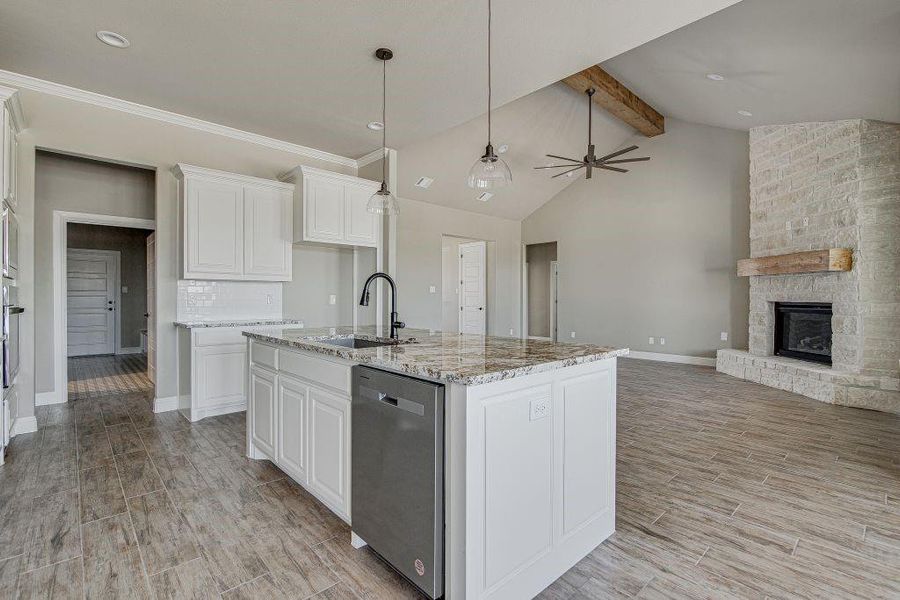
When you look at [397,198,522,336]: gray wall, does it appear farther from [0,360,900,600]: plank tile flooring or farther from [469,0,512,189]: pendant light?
[469,0,512,189]: pendant light

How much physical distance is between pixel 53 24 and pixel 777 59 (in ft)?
18.2

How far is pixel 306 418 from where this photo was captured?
2252mm

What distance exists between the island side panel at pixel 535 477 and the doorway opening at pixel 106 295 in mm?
7703

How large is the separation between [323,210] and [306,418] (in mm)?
3004

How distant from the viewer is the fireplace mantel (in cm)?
454

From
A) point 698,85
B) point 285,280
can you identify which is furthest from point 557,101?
point 285,280

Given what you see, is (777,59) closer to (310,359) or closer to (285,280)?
(310,359)

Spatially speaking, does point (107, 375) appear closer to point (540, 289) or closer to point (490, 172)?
point (490, 172)

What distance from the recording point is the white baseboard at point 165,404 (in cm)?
422

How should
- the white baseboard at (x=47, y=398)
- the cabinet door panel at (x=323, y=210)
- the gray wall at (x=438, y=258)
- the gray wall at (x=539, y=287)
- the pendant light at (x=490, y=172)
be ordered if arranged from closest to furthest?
the pendant light at (x=490, y=172)
the white baseboard at (x=47, y=398)
the cabinet door panel at (x=323, y=210)
the gray wall at (x=438, y=258)
the gray wall at (x=539, y=287)

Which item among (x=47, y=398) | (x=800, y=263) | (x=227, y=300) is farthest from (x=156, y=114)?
(x=800, y=263)

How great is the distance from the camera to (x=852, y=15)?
294 centimetres

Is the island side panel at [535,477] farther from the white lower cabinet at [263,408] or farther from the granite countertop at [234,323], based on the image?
the granite countertop at [234,323]

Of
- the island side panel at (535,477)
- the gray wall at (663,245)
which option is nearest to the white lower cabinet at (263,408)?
the island side panel at (535,477)
